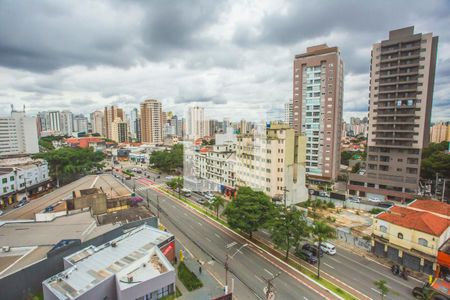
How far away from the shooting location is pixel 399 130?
58.1 meters

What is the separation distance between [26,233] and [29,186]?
139 feet

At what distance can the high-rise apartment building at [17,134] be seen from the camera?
4486 inches

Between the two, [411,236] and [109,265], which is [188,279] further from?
[411,236]

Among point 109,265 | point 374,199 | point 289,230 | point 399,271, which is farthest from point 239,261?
point 374,199

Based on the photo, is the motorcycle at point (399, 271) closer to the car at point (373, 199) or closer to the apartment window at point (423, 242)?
the apartment window at point (423, 242)

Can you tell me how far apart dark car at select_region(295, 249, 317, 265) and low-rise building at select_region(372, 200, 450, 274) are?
32.5ft

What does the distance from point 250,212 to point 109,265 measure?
18685 millimetres

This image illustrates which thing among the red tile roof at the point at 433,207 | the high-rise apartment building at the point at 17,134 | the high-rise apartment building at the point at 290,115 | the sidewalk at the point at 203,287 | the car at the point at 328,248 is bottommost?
the sidewalk at the point at 203,287

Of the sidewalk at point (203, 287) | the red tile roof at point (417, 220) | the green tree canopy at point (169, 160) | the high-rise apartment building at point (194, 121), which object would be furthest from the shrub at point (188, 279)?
the high-rise apartment building at point (194, 121)

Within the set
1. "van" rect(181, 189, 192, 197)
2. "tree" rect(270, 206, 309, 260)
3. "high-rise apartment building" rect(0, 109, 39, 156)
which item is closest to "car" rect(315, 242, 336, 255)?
"tree" rect(270, 206, 309, 260)

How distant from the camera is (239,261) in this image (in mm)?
31281

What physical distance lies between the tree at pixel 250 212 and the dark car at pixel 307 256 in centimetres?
614

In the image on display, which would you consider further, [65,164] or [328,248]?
[65,164]

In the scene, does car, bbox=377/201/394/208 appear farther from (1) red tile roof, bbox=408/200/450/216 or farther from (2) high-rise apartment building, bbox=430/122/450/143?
(2) high-rise apartment building, bbox=430/122/450/143
